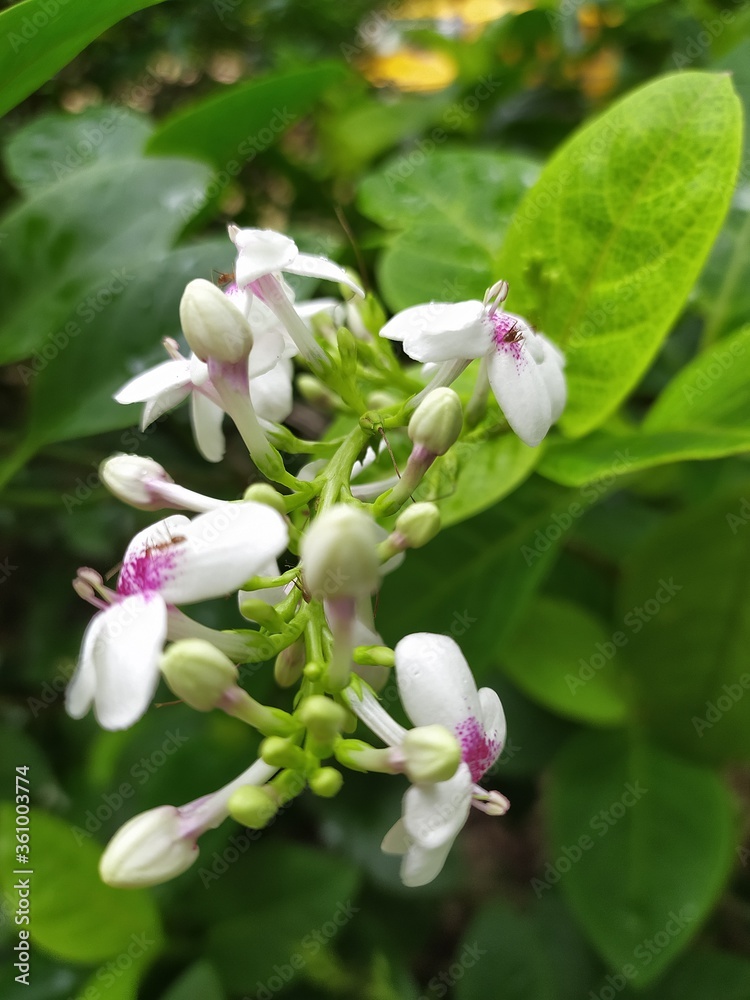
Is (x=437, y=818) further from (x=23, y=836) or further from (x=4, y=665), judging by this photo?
(x=4, y=665)

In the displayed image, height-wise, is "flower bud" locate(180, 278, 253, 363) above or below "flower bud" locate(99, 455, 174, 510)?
above

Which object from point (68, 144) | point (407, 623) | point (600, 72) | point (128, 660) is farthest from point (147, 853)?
point (600, 72)

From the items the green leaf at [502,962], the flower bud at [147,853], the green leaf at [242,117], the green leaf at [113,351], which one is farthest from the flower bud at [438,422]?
the green leaf at [502,962]

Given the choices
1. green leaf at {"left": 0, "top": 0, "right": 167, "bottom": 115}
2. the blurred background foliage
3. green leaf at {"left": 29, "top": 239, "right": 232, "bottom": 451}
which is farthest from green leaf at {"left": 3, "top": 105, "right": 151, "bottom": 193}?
green leaf at {"left": 0, "top": 0, "right": 167, "bottom": 115}

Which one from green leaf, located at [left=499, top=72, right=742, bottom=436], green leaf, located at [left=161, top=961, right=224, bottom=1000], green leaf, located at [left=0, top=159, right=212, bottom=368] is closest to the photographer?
green leaf, located at [left=499, top=72, right=742, bottom=436]

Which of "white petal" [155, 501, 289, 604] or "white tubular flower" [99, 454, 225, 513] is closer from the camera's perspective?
"white petal" [155, 501, 289, 604]

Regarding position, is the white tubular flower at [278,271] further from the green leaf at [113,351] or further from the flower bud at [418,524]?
the green leaf at [113,351]

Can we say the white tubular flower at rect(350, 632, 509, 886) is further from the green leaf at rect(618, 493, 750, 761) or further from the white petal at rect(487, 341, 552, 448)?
the green leaf at rect(618, 493, 750, 761)
